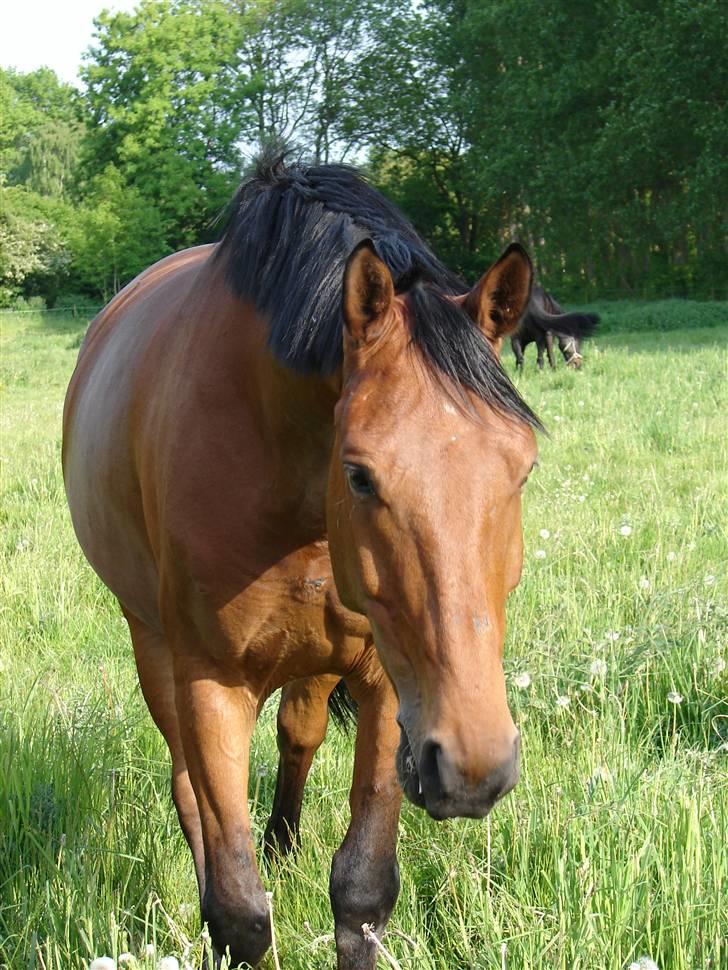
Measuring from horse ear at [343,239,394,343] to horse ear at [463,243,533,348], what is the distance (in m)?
0.19

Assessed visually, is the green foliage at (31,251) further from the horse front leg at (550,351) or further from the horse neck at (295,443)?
the horse neck at (295,443)

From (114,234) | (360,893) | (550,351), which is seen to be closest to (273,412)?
(360,893)

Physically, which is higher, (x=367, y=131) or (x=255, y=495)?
(x=367, y=131)

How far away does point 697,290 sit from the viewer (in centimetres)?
3073

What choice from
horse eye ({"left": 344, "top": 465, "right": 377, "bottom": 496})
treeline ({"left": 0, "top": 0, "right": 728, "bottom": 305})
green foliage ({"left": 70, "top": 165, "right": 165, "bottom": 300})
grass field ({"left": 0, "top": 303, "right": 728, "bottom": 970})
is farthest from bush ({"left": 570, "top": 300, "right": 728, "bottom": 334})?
horse eye ({"left": 344, "top": 465, "right": 377, "bottom": 496})

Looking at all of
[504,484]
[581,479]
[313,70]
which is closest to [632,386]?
[581,479]

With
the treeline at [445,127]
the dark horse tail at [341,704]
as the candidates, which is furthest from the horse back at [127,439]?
the treeline at [445,127]

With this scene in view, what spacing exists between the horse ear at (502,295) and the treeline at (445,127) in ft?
71.3

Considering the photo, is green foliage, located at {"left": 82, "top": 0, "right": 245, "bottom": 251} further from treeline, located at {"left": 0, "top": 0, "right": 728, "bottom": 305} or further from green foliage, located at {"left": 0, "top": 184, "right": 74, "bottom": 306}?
green foliage, located at {"left": 0, "top": 184, "right": 74, "bottom": 306}

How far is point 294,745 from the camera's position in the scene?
10.0 feet

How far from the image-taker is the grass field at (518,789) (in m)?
2.22

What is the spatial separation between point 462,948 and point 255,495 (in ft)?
3.91

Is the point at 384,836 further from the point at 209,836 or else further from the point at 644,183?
the point at 644,183

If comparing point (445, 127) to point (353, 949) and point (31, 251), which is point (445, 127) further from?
point (353, 949)
